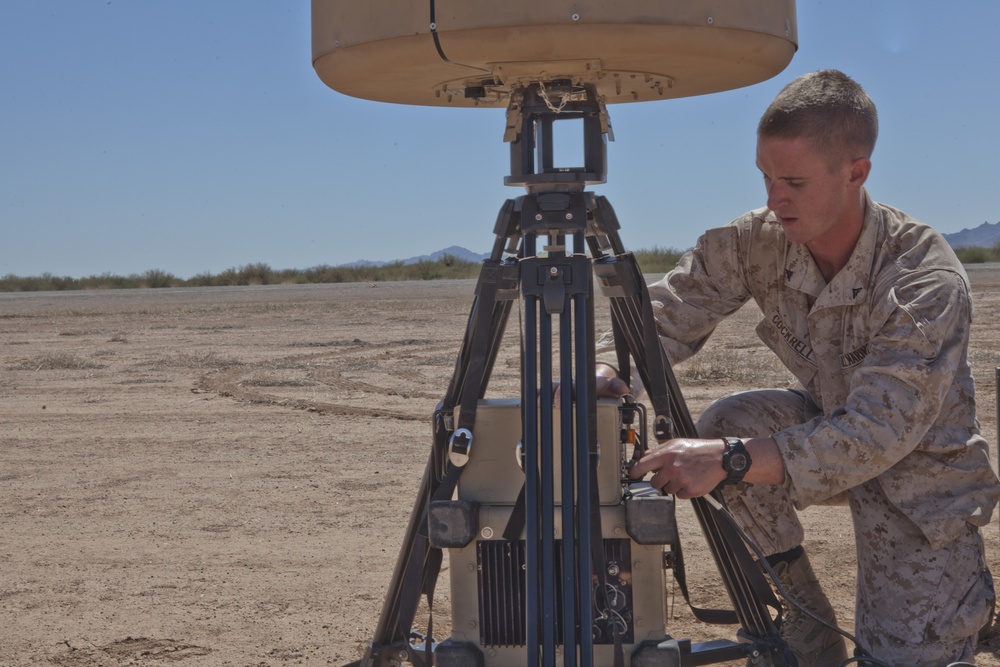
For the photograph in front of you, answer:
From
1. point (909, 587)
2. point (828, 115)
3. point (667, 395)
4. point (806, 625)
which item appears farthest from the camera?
point (806, 625)

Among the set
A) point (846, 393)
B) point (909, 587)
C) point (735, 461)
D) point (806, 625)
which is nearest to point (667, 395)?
point (735, 461)

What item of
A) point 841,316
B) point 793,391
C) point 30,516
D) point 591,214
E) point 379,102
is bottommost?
point 30,516

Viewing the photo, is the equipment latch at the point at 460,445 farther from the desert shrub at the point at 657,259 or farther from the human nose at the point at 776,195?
the desert shrub at the point at 657,259

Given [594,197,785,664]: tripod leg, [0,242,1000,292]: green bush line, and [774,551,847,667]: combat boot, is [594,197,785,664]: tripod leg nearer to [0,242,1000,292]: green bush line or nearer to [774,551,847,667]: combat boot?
[774,551,847,667]: combat boot

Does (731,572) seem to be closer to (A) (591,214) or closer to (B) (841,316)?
(B) (841,316)

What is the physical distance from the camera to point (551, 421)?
221 cm

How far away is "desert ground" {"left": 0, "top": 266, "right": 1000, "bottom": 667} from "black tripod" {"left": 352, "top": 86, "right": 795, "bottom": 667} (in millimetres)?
855

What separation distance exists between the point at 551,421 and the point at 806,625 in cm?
121

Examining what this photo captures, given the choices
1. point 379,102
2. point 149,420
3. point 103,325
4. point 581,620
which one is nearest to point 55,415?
point 149,420

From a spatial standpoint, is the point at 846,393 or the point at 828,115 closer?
the point at 828,115

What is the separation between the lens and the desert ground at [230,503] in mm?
3293

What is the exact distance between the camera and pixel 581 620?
214cm

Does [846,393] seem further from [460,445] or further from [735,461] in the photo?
[460,445]

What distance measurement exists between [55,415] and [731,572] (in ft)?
18.4
